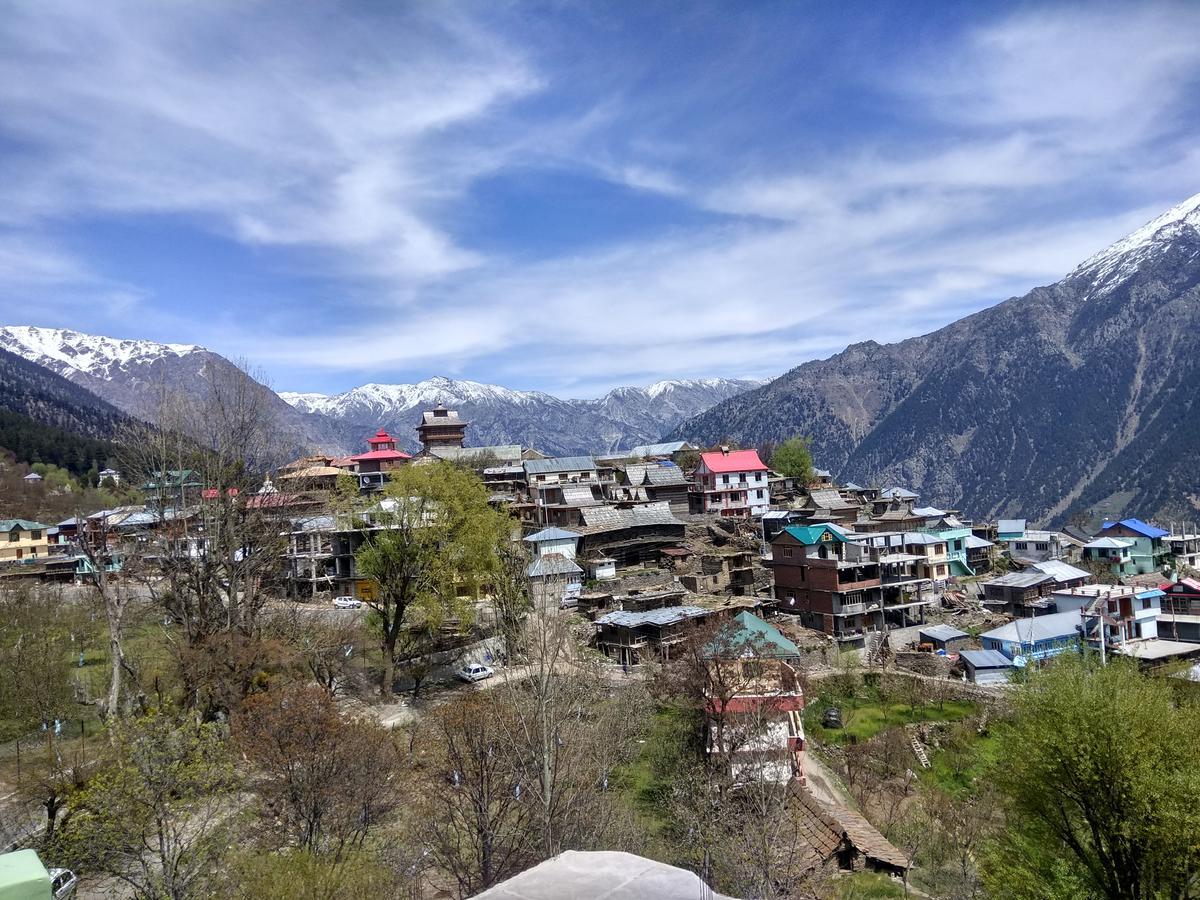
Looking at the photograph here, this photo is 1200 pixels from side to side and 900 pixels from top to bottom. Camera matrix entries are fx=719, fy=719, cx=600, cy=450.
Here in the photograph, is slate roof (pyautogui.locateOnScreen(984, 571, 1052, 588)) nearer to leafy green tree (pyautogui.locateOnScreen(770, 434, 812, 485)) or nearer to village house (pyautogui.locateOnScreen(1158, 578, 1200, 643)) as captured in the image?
village house (pyautogui.locateOnScreen(1158, 578, 1200, 643))

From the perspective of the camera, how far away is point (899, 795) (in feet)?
89.9

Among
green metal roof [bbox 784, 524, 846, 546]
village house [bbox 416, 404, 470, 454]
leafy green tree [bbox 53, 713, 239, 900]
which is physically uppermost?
village house [bbox 416, 404, 470, 454]

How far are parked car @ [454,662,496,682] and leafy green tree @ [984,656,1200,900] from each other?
20852 millimetres

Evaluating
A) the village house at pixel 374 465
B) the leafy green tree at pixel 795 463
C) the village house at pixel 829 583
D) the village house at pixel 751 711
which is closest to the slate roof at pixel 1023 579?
→ the village house at pixel 829 583

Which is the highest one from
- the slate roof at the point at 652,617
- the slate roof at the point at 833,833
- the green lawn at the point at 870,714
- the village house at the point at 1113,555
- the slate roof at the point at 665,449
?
the slate roof at the point at 665,449

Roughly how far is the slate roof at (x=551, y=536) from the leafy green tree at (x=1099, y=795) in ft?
106

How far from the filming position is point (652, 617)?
120 feet

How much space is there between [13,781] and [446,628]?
19297 millimetres

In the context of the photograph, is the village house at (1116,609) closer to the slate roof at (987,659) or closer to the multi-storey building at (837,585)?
the slate roof at (987,659)

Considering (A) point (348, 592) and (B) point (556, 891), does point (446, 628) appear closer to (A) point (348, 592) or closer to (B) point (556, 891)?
(A) point (348, 592)

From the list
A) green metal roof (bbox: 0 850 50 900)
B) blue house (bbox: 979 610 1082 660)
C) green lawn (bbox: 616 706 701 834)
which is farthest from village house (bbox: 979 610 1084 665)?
green metal roof (bbox: 0 850 50 900)

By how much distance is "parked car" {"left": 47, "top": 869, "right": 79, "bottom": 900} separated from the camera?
14768mm

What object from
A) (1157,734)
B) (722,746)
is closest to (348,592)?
(722,746)

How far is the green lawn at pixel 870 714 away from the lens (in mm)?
31812
